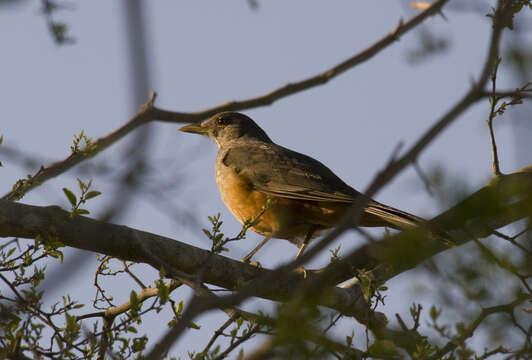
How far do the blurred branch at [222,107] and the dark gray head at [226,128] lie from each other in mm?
4500

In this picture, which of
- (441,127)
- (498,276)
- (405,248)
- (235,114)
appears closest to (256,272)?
(498,276)

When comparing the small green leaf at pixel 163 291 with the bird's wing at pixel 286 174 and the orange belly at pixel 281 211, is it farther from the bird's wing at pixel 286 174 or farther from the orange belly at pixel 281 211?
the bird's wing at pixel 286 174

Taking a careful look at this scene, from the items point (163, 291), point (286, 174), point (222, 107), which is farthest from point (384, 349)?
point (286, 174)

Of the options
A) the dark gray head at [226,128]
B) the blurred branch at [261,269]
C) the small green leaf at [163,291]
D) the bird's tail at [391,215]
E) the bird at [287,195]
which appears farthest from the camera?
the dark gray head at [226,128]

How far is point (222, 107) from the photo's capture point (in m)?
4.67

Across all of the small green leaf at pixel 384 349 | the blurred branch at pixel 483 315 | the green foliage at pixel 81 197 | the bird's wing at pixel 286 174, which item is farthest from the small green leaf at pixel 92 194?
the bird's wing at pixel 286 174

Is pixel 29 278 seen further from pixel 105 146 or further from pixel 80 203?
pixel 105 146

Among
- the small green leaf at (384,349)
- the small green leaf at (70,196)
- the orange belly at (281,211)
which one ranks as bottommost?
the small green leaf at (384,349)

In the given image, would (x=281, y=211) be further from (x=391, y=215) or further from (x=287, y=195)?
(x=391, y=215)

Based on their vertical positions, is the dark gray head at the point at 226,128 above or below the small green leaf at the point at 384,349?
above

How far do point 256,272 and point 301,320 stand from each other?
10.4 feet

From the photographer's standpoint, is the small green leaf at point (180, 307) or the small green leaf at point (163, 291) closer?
the small green leaf at point (163, 291)

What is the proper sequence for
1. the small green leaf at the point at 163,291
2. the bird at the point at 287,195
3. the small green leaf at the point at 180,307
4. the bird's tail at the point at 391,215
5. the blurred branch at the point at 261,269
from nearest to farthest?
the blurred branch at the point at 261,269
the small green leaf at the point at 163,291
the small green leaf at the point at 180,307
the bird's tail at the point at 391,215
the bird at the point at 287,195

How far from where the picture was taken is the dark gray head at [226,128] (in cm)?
923
